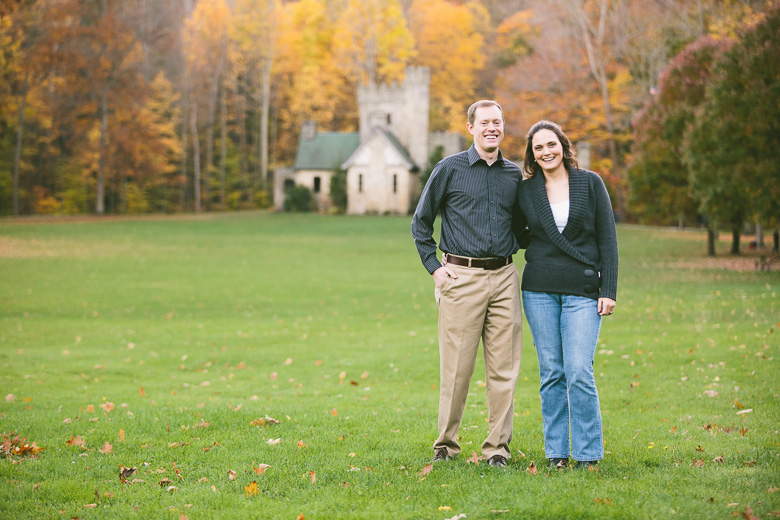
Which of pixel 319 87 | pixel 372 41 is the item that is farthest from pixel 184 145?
pixel 372 41

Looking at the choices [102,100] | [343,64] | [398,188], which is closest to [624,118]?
[398,188]

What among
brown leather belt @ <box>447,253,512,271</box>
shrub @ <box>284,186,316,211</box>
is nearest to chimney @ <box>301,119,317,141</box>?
shrub @ <box>284,186,316,211</box>

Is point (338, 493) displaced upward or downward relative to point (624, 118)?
downward

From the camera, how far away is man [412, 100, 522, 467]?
452 centimetres

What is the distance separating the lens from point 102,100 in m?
47.5

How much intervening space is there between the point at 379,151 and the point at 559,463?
169ft

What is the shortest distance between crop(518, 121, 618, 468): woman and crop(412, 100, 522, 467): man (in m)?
0.15

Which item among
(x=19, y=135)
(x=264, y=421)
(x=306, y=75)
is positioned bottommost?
(x=264, y=421)

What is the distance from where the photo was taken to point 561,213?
442cm

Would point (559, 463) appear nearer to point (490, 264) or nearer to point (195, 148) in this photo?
point (490, 264)

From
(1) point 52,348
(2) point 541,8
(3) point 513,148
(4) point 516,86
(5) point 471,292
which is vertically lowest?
(1) point 52,348

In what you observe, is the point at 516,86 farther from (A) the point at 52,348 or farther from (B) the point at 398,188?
(A) the point at 52,348

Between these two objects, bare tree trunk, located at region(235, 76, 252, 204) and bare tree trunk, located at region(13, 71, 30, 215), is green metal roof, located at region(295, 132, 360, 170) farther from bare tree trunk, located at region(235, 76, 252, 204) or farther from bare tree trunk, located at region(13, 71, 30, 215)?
bare tree trunk, located at region(13, 71, 30, 215)

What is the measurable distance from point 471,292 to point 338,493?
1.41 metres
